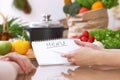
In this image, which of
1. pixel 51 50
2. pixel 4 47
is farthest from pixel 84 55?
pixel 4 47

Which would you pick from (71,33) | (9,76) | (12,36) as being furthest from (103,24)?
(9,76)

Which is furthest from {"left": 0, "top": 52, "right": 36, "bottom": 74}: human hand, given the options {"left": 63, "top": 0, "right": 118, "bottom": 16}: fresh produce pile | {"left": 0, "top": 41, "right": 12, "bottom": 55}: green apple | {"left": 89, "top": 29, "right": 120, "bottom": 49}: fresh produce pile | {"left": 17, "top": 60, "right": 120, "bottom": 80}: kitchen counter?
{"left": 63, "top": 0, "right": 118, "bottom": 16}: fresh produce pile

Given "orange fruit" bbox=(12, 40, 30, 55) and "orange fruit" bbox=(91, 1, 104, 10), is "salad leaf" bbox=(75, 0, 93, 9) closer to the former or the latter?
"orange fruit" bbox=(91, 1, 104, 10)

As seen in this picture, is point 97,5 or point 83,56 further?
point 97,5

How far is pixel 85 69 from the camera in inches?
25.1

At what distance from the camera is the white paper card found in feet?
2.41

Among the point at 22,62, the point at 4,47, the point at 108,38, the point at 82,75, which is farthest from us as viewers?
the point at 108,38

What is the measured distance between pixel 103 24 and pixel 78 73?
1.08m

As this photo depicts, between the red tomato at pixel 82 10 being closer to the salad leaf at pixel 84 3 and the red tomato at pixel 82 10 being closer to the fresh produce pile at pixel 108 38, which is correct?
the salad leaf at pixel 84 3

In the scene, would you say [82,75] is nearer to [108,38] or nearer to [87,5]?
[108,38]

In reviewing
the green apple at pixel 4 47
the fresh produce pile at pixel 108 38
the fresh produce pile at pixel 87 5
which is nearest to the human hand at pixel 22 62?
the green apple at pixel 4 47

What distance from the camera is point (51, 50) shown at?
0.74 m

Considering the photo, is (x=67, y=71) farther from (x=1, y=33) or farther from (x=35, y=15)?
(x=35, y=15)

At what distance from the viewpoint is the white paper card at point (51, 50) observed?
735mm
